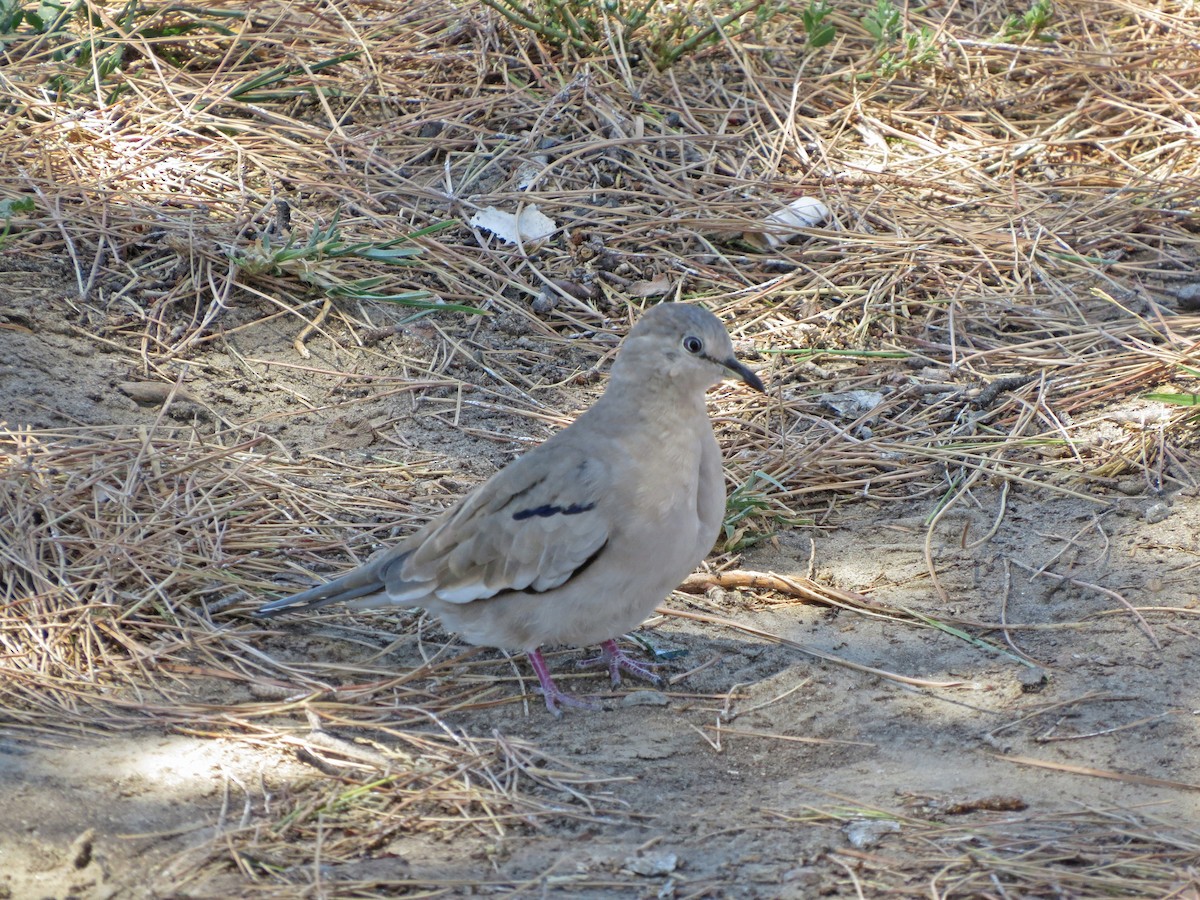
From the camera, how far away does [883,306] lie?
5.05 meters

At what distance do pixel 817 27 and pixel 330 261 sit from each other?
270cm

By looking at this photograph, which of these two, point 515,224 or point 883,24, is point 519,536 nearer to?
point 515,224

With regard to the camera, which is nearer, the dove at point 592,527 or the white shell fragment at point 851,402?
the dove at point 592,527

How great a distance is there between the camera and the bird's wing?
3260mm

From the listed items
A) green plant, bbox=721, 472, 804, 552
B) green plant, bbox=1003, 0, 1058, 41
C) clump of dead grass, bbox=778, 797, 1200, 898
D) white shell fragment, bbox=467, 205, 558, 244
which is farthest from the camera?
green plant, bbox=1003, 0, 1058, 41

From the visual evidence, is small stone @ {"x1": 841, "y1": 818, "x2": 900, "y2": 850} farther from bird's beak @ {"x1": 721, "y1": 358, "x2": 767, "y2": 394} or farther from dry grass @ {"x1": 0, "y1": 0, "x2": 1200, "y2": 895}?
bird's beak @ {"x1": 721, "y1": 358, "x2": 767, "y2": 394}

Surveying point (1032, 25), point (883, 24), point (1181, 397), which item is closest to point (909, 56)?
point (883, 24)

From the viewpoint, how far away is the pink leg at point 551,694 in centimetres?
333

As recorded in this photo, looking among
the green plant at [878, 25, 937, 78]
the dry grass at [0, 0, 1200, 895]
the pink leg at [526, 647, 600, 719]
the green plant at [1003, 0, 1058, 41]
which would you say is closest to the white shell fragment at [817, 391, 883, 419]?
the dry grass at [0, 0, 1200, 895]

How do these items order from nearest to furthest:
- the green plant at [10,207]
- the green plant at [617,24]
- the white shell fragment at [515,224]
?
the green plant at [10,207] < the white shell fragment at [515,224] < the green plant at [617,24]

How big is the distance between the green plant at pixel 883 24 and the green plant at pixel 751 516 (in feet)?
9.66

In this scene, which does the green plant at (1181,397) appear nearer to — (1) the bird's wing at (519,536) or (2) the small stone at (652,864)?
(1) the bird's wing at (519,536)

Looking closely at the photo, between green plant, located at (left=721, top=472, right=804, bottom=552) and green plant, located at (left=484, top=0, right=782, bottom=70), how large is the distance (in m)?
2.69

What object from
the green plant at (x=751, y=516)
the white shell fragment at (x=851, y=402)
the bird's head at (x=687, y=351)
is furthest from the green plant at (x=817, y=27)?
the bird's head at (x=687, y=351)
